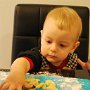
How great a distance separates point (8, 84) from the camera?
1.74 feet

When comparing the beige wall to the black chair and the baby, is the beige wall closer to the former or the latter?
the black chair

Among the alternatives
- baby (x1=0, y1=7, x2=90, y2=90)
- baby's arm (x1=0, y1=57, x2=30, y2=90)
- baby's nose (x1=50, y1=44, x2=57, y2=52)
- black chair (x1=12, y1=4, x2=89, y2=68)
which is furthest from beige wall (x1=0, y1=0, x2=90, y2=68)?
baby's arm (x1=0, y1=57, x2=30, y2=90)

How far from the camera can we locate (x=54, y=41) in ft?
2.43

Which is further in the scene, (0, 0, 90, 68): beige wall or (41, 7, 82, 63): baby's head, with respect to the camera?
(0, 0, 90, 68): beige wall

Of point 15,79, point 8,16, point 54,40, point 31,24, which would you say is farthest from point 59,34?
point 8,16

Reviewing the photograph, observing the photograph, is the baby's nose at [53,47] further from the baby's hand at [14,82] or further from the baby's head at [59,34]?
the baby's hand at [14,82]

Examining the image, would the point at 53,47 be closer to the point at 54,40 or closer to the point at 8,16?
the point at 54,40

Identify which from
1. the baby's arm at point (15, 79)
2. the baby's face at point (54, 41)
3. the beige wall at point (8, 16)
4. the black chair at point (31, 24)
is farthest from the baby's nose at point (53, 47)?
the beige wall at point (8, 16)

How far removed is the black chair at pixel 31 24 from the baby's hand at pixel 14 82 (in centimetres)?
59

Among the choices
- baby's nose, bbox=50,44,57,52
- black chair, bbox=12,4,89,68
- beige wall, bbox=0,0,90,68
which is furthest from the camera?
beige wall, bbox=0,0,90,68

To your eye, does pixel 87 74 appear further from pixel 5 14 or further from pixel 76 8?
pixel 5 14

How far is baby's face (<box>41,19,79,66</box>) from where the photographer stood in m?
0.74

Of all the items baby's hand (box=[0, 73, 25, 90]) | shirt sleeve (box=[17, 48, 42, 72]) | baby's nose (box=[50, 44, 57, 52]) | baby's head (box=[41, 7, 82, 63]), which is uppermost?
baby's head (box=[41, 7, 82, 63])

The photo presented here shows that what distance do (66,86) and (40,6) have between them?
62 cm
